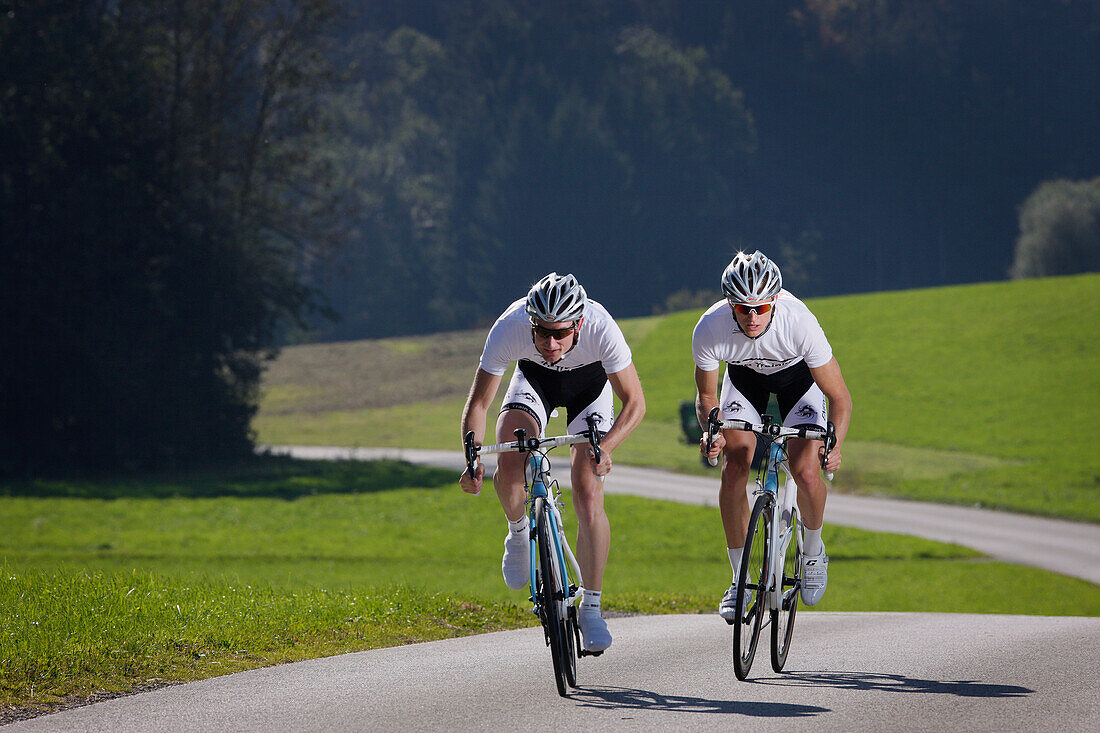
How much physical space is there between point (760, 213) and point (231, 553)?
3152 inches

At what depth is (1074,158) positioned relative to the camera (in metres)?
96.5

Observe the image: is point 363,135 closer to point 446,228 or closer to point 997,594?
point 446,228

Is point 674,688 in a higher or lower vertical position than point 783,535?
lower

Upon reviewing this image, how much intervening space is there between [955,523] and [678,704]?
81.5ft

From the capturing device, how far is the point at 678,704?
282 inches

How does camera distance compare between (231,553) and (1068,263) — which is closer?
(231,553)

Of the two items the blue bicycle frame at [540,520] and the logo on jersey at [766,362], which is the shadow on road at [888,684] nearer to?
the blue bicycle frame at [540,520]

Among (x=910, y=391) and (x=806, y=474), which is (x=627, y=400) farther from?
(x=910, y=391)

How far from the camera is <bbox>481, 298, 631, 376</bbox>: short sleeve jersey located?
760 centimetres

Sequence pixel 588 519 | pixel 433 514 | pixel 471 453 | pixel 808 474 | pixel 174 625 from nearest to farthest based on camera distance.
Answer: pixel 471 453, pixel 588 519, pixel 808 474, pixel 174 625, pixel 433 514

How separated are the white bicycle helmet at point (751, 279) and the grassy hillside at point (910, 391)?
26543 mm

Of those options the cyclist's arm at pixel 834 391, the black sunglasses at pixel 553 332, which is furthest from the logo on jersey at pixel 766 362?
the black sunglasses at pixel 553 332

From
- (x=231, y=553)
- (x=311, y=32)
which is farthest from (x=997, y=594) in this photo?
(x=311, y=32)

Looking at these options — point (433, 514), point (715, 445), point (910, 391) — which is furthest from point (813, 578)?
point (910, 391)
